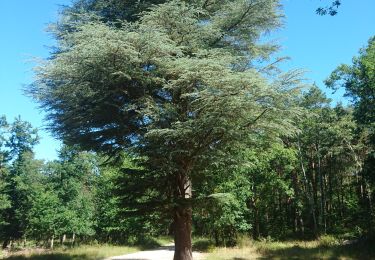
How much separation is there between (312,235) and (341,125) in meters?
10.9

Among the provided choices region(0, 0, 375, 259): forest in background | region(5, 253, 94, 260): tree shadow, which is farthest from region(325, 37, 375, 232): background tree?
region(5, 253, 94, 260): tree shadow

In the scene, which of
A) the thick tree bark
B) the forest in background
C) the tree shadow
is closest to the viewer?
the forest in background

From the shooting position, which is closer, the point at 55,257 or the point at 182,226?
the point at 182,226

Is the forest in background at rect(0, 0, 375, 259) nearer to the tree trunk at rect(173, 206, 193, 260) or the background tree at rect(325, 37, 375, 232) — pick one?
the tree trunk at rect(173, 206, 193, 260)

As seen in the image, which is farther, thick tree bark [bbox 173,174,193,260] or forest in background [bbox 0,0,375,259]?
thick tree bark [bbox 173,174,193,260]

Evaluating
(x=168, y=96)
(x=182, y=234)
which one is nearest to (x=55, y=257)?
(x=182, y=234)

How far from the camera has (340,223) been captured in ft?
129

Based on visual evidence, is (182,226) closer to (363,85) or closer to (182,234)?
(182,234)

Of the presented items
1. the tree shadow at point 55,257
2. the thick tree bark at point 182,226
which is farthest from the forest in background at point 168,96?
the tree shadow at point 55,257

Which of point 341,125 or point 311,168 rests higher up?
point 341,125

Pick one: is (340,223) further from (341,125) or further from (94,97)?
(94,97)

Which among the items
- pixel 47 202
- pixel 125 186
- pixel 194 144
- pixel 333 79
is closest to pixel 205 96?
pixel 194 144

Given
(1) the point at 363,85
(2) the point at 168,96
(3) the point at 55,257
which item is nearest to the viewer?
(2) the point at 168,96

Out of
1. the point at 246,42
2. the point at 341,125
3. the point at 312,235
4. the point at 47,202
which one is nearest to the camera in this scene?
the point at 246,42
